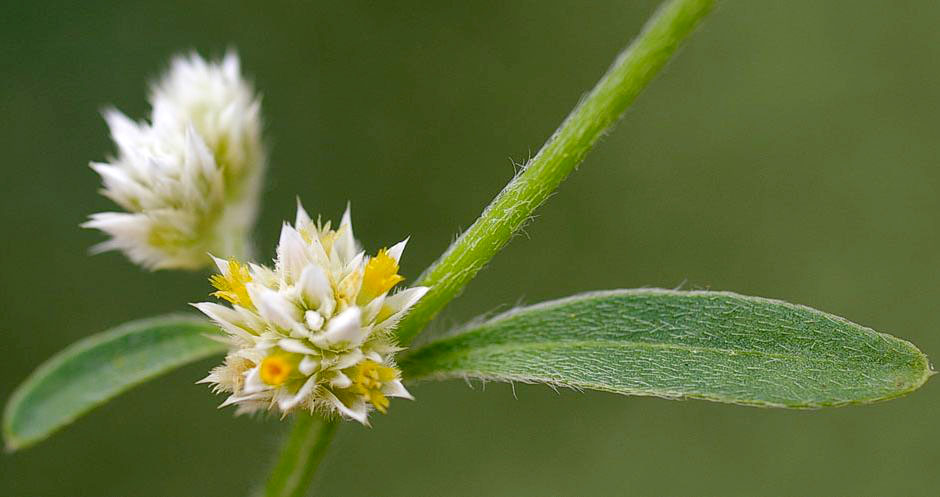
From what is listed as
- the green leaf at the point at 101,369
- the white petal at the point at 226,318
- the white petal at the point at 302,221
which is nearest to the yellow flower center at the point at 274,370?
the white petal at the point at 226,318

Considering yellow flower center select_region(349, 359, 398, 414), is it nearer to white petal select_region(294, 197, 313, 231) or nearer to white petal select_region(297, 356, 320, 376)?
white petal select_region(297, 356, 320, 376)

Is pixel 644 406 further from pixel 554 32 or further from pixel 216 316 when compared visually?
pixel 216 316

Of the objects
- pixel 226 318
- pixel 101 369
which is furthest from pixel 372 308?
pixel 101 369

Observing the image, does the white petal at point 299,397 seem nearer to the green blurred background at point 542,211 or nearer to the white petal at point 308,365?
the white petal at point 308,365

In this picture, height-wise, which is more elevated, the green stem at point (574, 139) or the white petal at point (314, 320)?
the green stem at point (574, 139)

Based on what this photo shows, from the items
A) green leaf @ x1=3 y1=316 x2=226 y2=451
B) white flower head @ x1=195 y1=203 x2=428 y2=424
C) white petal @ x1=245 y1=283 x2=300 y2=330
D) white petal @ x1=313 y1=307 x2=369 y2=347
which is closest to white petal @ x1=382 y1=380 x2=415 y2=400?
white flower head @ x1=195 y1=203 x2=428 y2=424

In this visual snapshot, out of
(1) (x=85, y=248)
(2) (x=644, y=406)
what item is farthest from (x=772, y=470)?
(1) (x=85, y=248)
